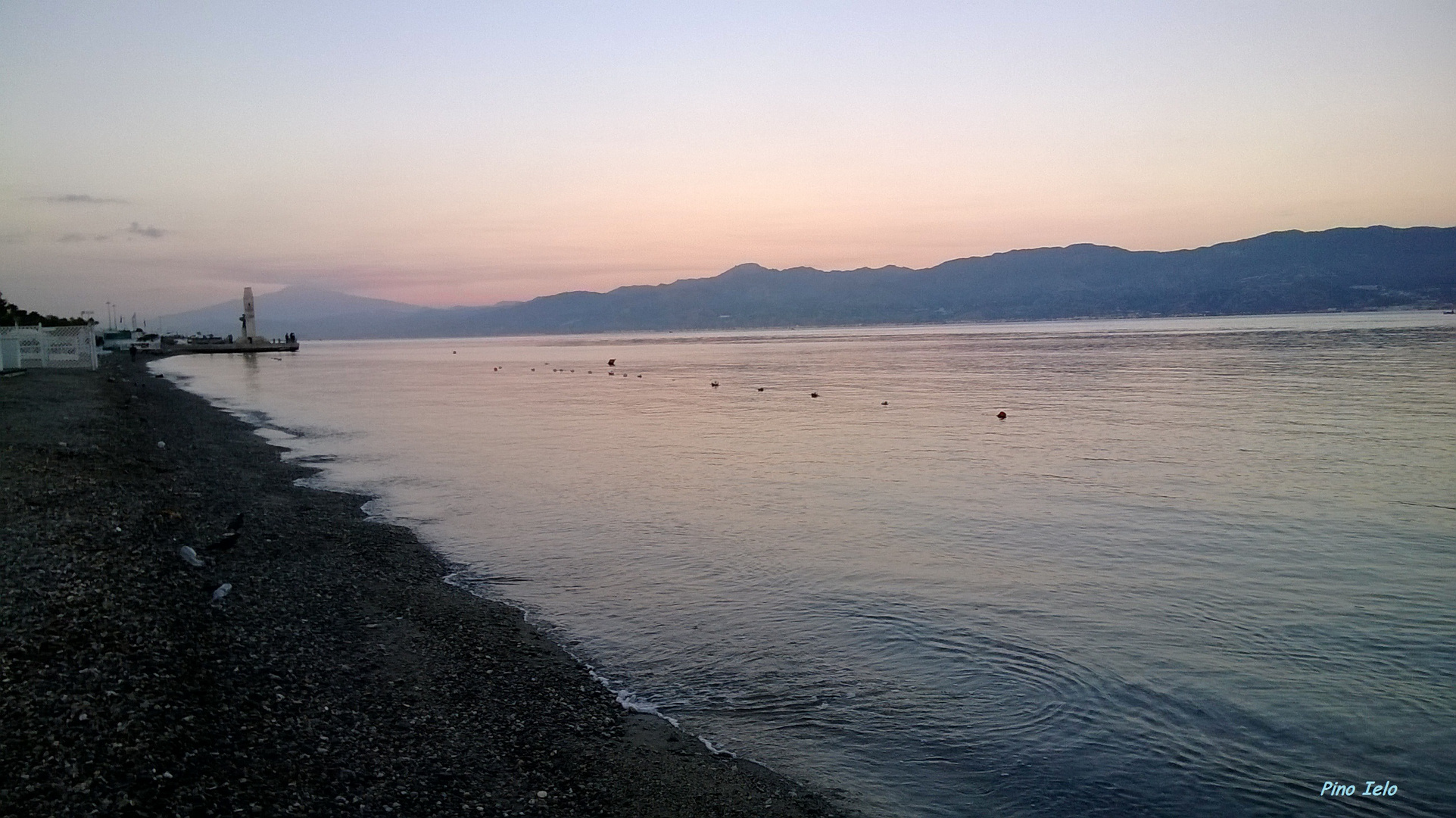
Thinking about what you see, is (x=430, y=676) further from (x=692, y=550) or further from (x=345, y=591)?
(x=692, y=550)

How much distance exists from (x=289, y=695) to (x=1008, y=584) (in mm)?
9843

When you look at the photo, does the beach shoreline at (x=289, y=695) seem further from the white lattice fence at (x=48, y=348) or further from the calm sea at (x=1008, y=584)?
the white lattice fence at (x=48, y=348)

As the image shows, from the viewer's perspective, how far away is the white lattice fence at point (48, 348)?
5508 cm

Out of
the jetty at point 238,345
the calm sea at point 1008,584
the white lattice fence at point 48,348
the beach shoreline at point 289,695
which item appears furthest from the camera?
the jetty at point 238,345

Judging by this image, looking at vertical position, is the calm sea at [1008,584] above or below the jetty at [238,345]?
below

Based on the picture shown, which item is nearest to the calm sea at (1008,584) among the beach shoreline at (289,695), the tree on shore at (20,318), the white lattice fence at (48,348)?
the beach shoreline at (289,695)

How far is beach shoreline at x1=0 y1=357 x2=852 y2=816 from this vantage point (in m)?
6.48

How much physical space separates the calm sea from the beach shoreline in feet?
3.13

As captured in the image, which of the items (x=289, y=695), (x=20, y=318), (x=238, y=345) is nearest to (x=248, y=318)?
(x=238, y=345)

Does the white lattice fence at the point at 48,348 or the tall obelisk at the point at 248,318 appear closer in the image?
the white lattice fence at the point at 48,348

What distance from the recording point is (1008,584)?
13406mm

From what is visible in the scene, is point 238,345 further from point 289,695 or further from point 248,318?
point 289,695

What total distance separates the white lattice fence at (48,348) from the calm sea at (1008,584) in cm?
3248

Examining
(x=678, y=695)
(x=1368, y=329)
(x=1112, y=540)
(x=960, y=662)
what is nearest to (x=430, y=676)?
(x=678, y=695)
